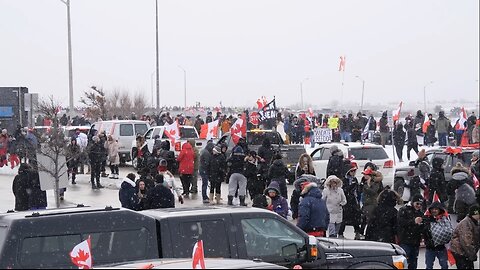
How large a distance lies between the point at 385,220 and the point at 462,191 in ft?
11.1

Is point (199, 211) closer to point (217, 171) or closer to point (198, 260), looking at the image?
point (198, 260)

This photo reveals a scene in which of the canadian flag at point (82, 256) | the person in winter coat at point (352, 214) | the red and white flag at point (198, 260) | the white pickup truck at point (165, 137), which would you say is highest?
the white pickup truck at point (165, 137)

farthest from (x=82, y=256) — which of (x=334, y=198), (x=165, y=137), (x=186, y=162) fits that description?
(x=165, y=137)

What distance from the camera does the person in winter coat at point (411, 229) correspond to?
12812 mm

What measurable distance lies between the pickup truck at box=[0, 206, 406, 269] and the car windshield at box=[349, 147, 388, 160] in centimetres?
1370

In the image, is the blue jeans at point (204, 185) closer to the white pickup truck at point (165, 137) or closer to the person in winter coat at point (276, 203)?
the white pickup truck at point (165, 137)

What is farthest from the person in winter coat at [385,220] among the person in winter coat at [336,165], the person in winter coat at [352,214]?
the person in winter coat at [336,165]

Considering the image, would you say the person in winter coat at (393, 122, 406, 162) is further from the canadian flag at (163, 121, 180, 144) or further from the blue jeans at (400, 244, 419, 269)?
the blue jeans at (400, 244, 419, 269)

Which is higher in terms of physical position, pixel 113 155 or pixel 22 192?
pixel 113 155

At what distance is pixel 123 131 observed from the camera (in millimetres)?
33875

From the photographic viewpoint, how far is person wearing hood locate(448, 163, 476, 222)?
15203mm

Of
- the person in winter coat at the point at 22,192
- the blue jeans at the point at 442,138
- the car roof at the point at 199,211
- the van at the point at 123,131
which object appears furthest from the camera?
the blue jeans at the point at 442,138

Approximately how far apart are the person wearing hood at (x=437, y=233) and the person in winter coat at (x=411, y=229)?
0.39ft

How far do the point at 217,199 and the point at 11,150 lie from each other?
13.3 meters
